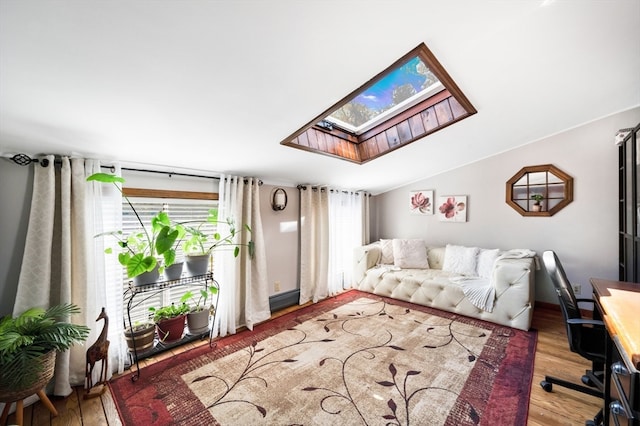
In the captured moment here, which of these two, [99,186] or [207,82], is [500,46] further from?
[99,186]

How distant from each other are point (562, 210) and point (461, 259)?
135cm

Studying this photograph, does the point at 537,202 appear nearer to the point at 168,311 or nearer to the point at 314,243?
the point at 314,243

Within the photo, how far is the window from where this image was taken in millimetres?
2195

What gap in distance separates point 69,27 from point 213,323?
7.84 ft

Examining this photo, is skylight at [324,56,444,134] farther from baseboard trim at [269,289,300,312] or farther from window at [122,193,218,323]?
baseboard trim at [269,289,300,312]

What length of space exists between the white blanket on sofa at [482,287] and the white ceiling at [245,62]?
1.77 meters

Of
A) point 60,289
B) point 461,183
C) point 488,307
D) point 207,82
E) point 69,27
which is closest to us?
point 69,27

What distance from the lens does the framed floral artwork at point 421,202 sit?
165 inches

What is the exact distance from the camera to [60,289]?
1.75 meters

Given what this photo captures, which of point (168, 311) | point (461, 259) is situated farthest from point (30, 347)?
A: point (461, 259)

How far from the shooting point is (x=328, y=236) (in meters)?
3.84

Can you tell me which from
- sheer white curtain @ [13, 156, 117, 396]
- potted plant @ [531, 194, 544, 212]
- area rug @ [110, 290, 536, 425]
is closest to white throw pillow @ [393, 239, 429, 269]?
area rug @ [110, 290, 536, 425]

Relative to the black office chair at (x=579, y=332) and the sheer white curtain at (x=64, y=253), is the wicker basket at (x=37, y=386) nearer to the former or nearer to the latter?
the sheer white curtain at (x=64, y=253)

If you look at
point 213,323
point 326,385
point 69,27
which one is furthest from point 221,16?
point 213,323
